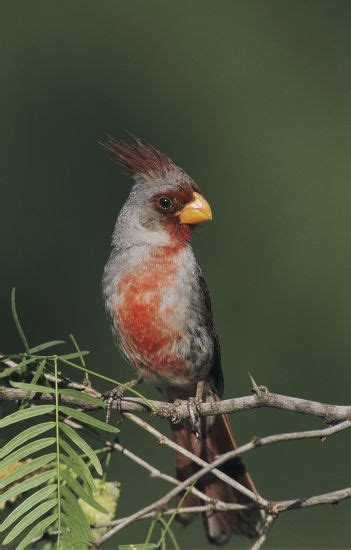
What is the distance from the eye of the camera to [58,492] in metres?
2.69

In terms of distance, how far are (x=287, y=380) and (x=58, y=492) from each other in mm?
6434

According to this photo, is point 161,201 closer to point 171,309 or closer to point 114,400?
point 171,309

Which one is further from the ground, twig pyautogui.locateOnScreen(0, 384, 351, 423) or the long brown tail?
twig pyautogui.locateOnScreen(0, 384, 351, 423)

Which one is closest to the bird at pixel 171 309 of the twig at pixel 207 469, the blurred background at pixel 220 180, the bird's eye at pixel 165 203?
the bird's eye at pixel 165 203

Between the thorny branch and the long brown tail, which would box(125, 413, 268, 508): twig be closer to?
the thorny branch

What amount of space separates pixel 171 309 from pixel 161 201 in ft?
2.02

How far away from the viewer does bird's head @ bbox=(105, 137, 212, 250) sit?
15.6ft

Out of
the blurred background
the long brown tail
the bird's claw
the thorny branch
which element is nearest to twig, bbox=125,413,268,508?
the thorny branch

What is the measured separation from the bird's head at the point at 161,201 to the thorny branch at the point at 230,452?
4.14 ft

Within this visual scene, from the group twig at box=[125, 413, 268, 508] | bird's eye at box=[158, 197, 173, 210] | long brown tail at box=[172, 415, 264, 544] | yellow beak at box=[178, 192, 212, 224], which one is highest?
bird's eye at box=[158, 197, 173, 210]

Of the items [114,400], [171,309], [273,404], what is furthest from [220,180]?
[273,404]

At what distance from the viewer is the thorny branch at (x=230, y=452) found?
275 cm

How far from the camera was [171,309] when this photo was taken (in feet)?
14.8

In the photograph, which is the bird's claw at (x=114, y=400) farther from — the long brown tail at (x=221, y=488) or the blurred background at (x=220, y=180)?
the blurred background at (x=220, y=180)
